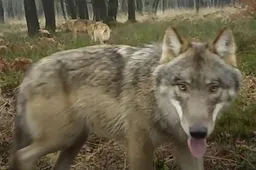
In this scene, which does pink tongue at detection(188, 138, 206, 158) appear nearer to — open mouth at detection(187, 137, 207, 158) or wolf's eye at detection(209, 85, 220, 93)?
open mouth at detection(187, 137, 207, 158)

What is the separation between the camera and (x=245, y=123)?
6.75 meters

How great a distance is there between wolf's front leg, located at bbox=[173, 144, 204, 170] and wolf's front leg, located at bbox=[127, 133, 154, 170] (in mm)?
296

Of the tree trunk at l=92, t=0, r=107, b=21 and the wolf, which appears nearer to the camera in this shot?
the wolf

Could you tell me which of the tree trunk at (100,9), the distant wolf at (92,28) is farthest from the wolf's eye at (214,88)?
the tree trunk at (100,9)

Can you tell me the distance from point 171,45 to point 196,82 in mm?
549

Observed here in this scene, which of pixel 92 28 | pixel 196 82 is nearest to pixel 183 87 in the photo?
pixel 196 82

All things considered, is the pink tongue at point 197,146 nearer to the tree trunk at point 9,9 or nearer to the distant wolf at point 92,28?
the distant wolf at point 92,28

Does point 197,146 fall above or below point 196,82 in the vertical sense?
below

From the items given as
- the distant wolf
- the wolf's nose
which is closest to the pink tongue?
the wolf's nose

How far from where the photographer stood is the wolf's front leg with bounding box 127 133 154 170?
4883mm

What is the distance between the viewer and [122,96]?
16.5ft

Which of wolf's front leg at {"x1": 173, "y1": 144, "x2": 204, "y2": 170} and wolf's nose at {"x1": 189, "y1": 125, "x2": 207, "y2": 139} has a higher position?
wolf's nose at {"x1": 189, "y1": 125, "x2": 207, "y2": 139}

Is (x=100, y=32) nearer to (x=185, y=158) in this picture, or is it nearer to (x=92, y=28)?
(x=92, y=28)

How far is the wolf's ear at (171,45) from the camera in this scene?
458 cm
